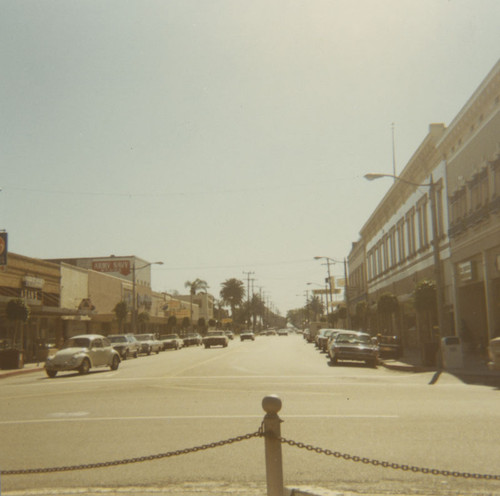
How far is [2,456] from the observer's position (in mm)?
8727

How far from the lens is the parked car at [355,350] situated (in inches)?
1091

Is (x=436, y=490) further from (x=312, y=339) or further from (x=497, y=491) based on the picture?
(x=312, y=339)

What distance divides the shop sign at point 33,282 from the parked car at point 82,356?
13978mm

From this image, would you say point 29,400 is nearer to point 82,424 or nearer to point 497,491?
point 82,424

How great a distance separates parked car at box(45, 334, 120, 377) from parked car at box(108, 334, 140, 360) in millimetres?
12428

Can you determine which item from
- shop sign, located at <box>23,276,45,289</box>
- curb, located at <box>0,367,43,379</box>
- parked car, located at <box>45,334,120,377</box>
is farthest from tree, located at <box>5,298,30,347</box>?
shop sign, located at <box>23,276,45,289</box>

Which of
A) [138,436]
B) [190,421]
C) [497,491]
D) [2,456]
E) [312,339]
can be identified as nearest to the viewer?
[497,491]

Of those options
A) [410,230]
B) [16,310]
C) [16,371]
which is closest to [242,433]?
[16,371]

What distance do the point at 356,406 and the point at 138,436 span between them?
5.03 m

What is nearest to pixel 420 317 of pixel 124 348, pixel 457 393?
pixel 124 348

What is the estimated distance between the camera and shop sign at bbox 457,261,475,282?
29.6 metres

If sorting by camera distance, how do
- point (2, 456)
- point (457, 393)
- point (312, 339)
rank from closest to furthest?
point (2, 456) < point (457, 393) < point (312, 339)

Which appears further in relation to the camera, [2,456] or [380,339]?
[380,339]

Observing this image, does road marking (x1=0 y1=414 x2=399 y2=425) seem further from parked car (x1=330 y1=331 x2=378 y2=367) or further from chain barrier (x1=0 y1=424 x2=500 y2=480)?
parked car (x1=330 y1=331 x2=378 y2=367)
